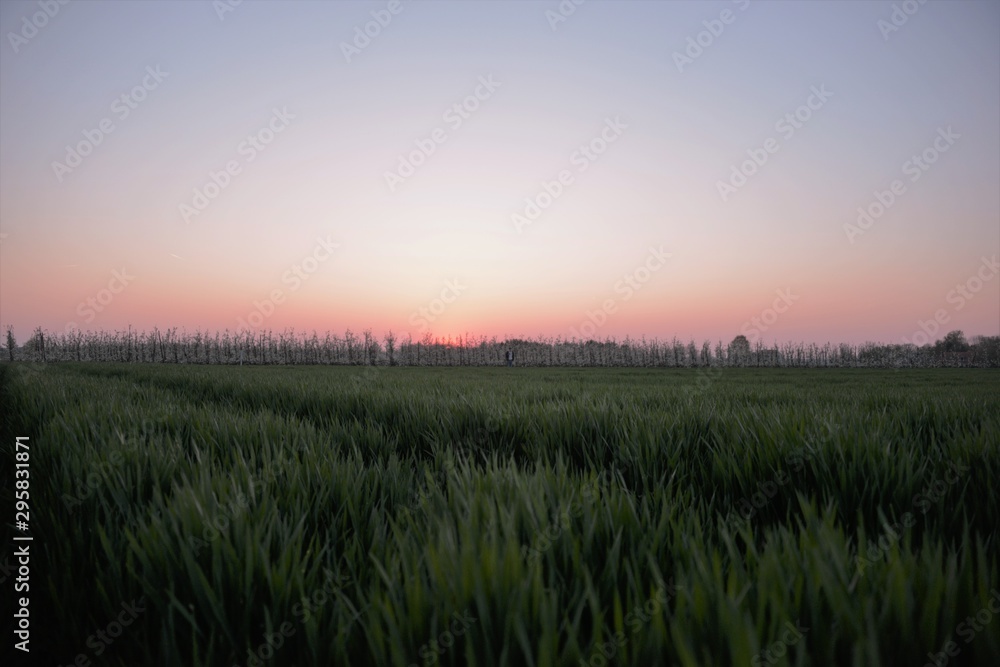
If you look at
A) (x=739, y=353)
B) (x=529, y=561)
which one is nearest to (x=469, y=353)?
(x=739, y=353)

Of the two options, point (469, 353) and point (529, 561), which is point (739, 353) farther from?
point (529, 561)

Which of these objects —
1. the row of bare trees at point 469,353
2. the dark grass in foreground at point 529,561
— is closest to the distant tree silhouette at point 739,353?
the row of bare trees at point 469,353

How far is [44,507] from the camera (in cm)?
188

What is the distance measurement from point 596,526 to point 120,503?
172 centimetres

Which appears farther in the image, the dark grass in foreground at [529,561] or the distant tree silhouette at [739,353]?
the distant tree silhouette at [739,353]

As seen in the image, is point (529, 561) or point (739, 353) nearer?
point (529, 561)

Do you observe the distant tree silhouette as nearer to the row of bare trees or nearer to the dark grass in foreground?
the row of bare trees

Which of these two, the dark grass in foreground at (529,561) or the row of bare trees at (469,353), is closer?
the dark grass in foreground at (529,561)

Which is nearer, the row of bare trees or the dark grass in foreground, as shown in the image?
the dark grass in foreground

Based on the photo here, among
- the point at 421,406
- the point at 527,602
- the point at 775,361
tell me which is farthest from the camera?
the point at 775,361

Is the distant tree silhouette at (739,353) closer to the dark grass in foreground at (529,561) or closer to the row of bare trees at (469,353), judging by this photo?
the row of bare trees at (469,353)

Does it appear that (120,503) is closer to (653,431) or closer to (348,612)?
(348,612)

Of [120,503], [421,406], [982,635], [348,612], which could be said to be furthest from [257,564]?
[421,406]

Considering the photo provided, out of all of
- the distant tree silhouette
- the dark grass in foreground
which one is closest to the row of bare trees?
the distant tree silhouette
